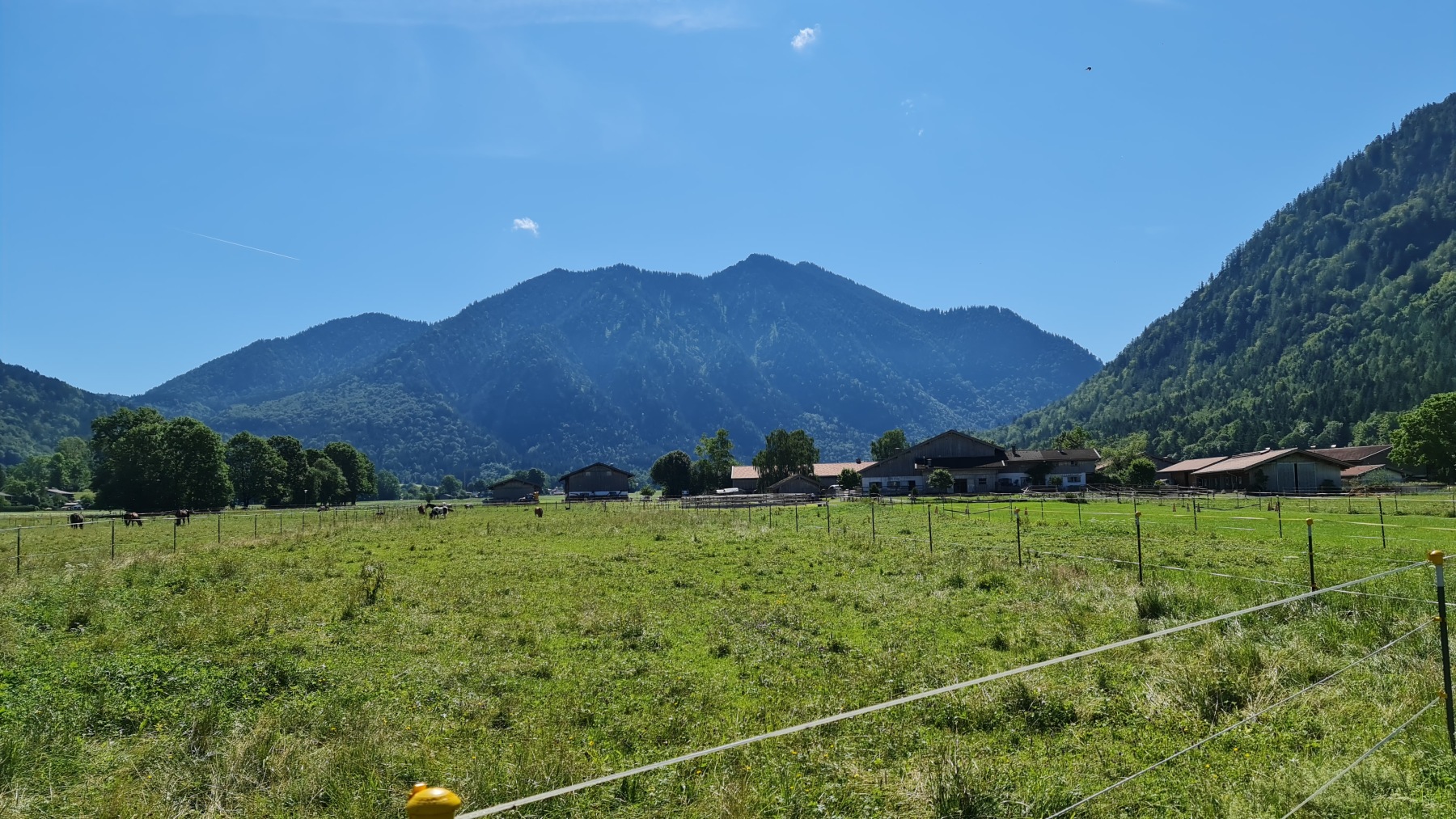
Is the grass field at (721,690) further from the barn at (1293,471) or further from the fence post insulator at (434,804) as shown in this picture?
the barn at (1293,471)

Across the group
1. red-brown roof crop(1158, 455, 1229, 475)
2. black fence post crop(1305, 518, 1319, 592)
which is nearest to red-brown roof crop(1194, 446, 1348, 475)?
red-brown roof crop(1158, 455, 1229, 475)

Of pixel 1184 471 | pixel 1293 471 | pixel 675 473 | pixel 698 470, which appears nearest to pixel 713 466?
pixel 698 470

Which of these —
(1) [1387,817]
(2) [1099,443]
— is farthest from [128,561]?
(2) [1099,443]

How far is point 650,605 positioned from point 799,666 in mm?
5912

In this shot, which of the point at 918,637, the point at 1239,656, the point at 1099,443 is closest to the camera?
the point at 1239,656

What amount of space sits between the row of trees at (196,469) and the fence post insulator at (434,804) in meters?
98.1

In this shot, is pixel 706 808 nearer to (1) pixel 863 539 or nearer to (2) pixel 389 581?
(2) pixel 389 581

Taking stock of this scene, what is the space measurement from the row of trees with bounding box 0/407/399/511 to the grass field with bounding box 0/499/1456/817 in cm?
7323

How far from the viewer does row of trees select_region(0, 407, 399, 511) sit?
78.8m

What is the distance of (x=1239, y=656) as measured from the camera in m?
9.53

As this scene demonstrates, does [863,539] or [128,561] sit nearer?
[128,561]

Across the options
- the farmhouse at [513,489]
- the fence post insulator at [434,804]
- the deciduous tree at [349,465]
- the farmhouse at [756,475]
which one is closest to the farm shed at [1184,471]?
the farmhouse at [756,475]

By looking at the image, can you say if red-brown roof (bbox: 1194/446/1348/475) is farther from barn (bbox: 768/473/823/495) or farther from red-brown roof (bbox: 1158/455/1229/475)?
barn (bbox: 768/473/823/495)

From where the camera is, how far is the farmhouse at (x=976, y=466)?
9369cm
